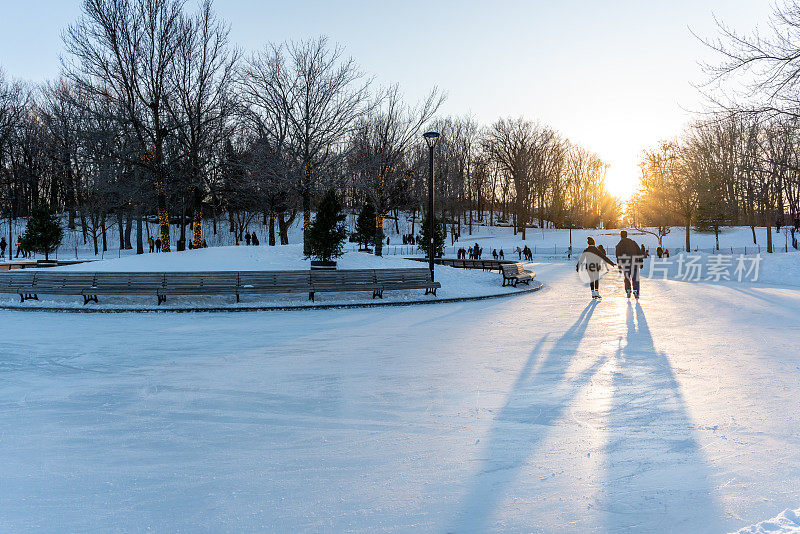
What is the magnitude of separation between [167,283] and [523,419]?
40.7 ft

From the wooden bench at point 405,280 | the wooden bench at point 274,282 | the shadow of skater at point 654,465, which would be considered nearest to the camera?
the shadow of skater at point 654,465

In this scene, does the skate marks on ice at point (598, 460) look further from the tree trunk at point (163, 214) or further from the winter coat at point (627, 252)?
the tree trunk at point (163, 214)

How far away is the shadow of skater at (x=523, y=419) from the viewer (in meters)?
3.43

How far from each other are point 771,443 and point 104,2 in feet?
93.1

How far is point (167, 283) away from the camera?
14.8 m

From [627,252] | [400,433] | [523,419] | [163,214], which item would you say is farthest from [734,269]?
[163,214]

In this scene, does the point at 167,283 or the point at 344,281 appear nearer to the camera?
the point at 167,283

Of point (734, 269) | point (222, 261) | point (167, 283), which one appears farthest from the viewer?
point (734, 269)

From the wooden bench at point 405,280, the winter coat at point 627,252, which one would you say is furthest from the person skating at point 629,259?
the wooden bench at point 405,280

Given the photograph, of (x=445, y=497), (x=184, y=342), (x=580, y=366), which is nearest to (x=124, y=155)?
(x=184, y=342)

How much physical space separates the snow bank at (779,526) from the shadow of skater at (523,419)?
1.42 meters

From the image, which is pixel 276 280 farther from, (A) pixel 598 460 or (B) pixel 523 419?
(A) pixel 598 460

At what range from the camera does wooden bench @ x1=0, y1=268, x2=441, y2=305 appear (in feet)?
47.9

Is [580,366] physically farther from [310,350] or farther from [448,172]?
[448,172]
